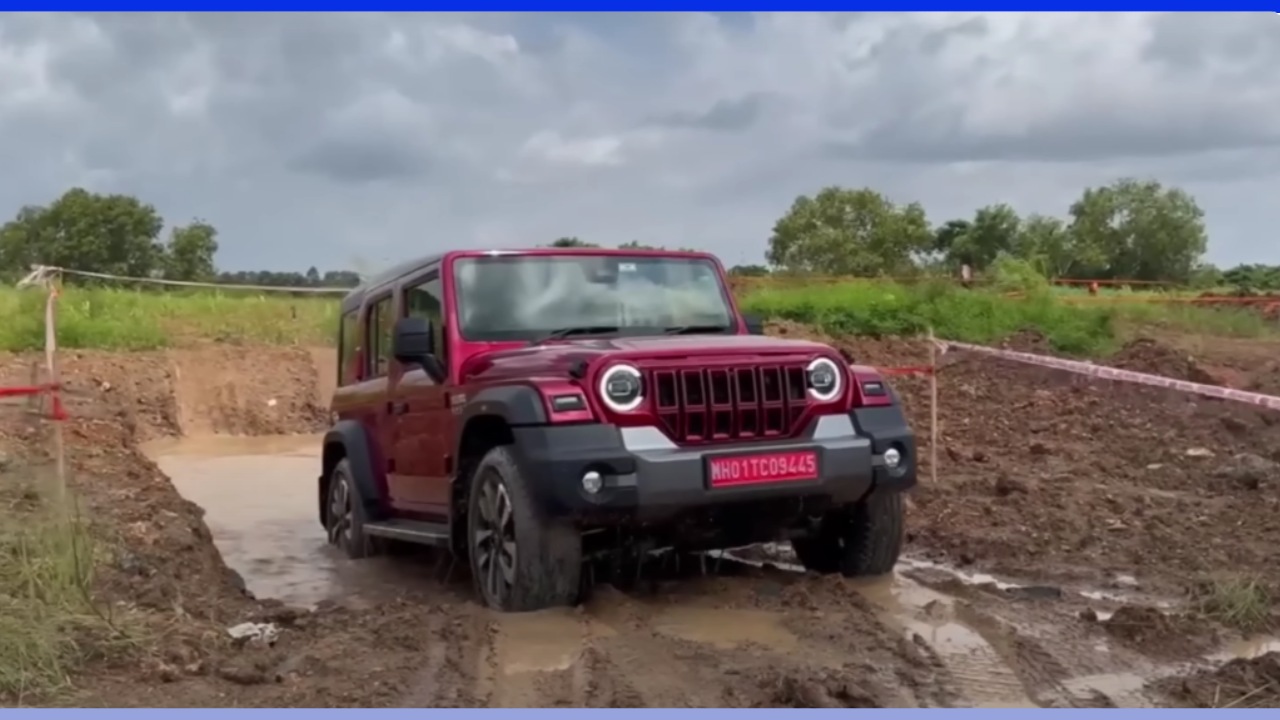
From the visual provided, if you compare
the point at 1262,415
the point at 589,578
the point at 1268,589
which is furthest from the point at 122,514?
the point at 1262,415

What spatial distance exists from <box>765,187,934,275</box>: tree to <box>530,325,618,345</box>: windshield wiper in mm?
30046

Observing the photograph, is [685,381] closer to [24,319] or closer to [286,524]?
[286,524]

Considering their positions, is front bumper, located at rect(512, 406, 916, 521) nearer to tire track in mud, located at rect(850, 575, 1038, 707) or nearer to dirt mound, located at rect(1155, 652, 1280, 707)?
tire track in mud, located at rect(850, 575, 1038, 707)

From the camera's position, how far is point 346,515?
9.38 meters

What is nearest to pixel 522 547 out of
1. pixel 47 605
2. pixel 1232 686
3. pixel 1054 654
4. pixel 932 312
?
pixel 47 605

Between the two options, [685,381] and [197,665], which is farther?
[685,381]

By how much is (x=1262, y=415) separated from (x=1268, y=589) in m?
9.41

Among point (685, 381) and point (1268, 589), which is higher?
point (685, 381)

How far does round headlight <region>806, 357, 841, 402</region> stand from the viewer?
6.61 meters

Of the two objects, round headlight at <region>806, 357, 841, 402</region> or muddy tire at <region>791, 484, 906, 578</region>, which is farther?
muddy tire at <region>791, 484, 906, 578</region>

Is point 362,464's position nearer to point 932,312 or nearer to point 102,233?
point 932,312

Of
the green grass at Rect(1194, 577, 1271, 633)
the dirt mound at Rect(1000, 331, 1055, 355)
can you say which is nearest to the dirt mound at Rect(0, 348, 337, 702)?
the green grass at Rect(1194, 577, 1271, 633)

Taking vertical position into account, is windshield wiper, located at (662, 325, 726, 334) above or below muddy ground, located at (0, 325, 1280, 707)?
above

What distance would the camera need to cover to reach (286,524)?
1195 centimetres
